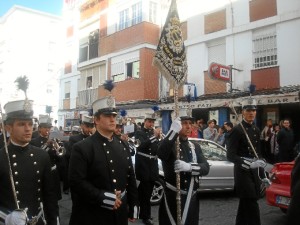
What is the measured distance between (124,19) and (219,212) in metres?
17.4

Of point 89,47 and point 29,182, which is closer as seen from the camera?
point 29,182

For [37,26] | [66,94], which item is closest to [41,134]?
[66,94]

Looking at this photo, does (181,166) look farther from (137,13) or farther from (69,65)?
(69,65)

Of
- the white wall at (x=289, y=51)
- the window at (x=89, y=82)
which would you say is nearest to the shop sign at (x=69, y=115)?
the window at (x=89, y=82)

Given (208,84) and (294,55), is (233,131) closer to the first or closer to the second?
(294,55)

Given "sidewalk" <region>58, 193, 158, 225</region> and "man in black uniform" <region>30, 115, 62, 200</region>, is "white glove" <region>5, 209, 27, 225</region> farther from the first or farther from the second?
"sidewalk" <region>58, 193, 158, 225</region>

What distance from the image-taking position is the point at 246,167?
577 cm

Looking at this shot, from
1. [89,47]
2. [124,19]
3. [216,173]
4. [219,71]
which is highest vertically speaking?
[124,19]

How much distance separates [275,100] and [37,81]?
41.8 meters

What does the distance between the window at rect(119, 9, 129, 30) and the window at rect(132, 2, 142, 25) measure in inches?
23.8

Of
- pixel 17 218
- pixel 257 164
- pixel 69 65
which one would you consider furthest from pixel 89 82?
pixel 17 218

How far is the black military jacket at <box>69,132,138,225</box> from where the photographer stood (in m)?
3.62

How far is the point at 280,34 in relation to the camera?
608 inches

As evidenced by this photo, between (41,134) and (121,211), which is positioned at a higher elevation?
(41,134)
